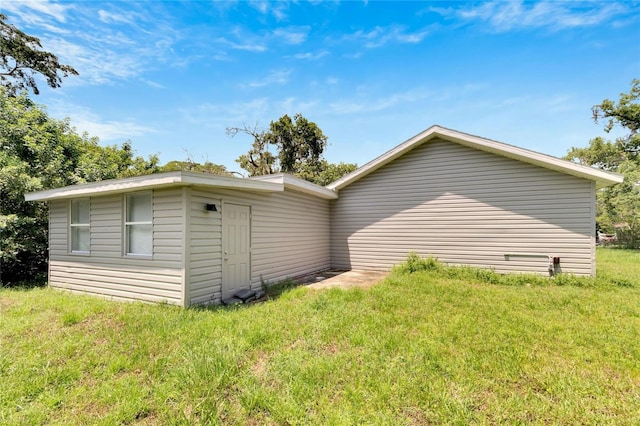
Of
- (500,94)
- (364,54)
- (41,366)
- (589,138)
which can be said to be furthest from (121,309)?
(589,138)

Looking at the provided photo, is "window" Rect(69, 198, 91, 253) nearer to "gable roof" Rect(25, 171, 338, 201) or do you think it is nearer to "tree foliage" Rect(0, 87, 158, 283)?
"gable roof" Rect(25, 171, 338, 201)

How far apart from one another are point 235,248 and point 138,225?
204 cm

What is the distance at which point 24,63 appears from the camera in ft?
39.7

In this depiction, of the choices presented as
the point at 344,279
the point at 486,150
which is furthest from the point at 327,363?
the point at 486,150

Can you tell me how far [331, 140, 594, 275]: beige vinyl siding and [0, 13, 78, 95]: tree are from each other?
14.5 meters

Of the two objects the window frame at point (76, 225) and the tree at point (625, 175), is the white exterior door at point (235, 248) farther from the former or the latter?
the tree at point (625, 175)

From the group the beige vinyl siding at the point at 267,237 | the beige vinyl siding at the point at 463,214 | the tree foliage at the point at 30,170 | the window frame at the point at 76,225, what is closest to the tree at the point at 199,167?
the tree foliage at the point at 30,170

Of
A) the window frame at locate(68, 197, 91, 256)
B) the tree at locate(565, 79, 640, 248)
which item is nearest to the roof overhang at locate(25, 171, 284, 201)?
the window frame at locate(68, 197, 91, 256)

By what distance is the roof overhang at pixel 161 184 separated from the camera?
4.93 m

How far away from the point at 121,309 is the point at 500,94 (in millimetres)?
11364

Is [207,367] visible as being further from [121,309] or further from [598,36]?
[598,36]

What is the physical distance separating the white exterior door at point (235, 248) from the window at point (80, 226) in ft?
11.7

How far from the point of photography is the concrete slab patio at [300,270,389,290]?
7.19 meters

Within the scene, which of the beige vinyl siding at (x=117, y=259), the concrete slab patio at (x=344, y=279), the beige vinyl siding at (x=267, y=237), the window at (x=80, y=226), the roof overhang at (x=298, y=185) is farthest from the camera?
the concrete slab patio at (x=344, y=279)
